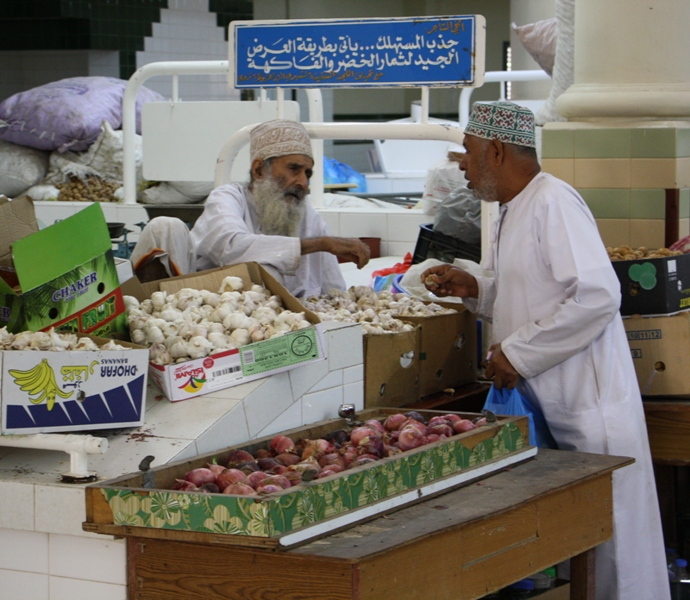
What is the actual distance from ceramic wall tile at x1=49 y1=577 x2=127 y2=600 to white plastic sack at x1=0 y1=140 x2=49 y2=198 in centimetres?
688

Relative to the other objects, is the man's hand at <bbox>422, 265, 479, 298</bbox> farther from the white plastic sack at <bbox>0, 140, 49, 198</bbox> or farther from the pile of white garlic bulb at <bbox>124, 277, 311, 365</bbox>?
the white plastic sack at <bbox>0, 140, 49, 198</bbox>

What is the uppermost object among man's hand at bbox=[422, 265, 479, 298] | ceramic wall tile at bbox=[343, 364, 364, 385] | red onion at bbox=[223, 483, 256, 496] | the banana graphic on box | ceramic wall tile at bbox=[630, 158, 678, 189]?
ceramic wall tile at bbox=[630, 158, 678, 189]

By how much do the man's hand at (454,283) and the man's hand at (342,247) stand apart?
267mm

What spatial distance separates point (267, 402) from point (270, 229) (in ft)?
4.58

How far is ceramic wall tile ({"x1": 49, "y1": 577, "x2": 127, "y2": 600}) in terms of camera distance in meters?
2.29

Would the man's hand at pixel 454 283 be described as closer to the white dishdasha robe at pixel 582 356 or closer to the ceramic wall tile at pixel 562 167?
the white dishdasha robe at pixel 582 356

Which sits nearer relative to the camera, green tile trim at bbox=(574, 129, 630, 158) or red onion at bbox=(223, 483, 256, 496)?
red onion at bbox=(223, 483, 256, 496)

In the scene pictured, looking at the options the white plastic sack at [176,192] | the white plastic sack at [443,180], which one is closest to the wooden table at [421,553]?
the white plastic sack at [443,180]

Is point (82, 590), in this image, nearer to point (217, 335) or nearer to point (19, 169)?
point (217, 335)

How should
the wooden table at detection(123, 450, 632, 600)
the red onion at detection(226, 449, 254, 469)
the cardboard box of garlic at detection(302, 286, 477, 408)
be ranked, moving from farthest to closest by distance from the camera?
the cardboard box of garlic at detection(302, 286, 477, 408)
the red onion at detection(226, 449, 254, 469)
the wooden table at detection(123, 450, 632, 600)

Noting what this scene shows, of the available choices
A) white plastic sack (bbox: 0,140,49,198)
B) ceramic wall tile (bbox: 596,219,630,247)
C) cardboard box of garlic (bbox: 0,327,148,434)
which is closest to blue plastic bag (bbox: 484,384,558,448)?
cardboard box of garlic (bbox: 0,327,148,434)

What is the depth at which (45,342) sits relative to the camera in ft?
8.05

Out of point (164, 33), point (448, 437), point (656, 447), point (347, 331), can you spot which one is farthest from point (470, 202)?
point (164, 33)

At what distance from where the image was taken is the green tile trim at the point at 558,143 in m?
4.90
